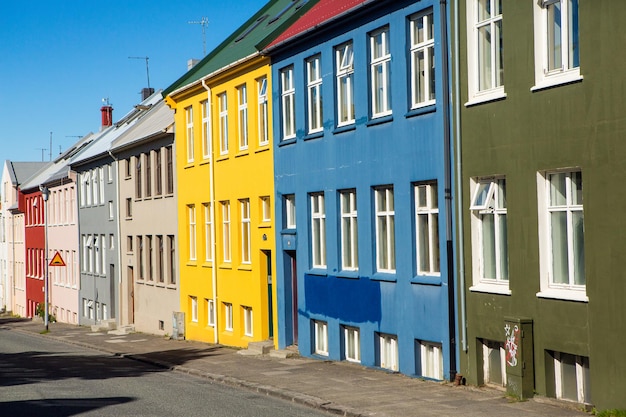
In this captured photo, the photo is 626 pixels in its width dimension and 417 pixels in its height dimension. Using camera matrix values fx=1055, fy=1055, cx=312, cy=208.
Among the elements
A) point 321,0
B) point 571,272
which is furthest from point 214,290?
point 571,272

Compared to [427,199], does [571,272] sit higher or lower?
lower

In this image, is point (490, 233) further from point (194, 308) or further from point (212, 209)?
point (194, 308)

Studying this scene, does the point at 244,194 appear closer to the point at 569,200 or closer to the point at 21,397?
the point at 21,397

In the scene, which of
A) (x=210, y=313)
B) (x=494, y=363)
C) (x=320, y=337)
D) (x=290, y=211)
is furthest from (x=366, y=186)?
(x=210, y=313)

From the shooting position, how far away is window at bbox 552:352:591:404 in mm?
14852

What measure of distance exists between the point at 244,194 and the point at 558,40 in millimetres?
14635

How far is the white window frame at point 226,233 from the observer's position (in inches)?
1206

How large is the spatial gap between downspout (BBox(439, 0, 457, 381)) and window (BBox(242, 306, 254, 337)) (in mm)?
11422

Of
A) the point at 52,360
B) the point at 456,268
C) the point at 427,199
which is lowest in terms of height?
the point at 52,360

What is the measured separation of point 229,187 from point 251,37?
4835 millimetres

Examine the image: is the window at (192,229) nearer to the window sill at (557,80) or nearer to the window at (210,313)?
the window at (210,313)

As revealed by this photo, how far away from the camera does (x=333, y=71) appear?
2291 cm

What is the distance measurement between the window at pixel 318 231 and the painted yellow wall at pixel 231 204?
252 cm

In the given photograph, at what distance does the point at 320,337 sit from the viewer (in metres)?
24.5
